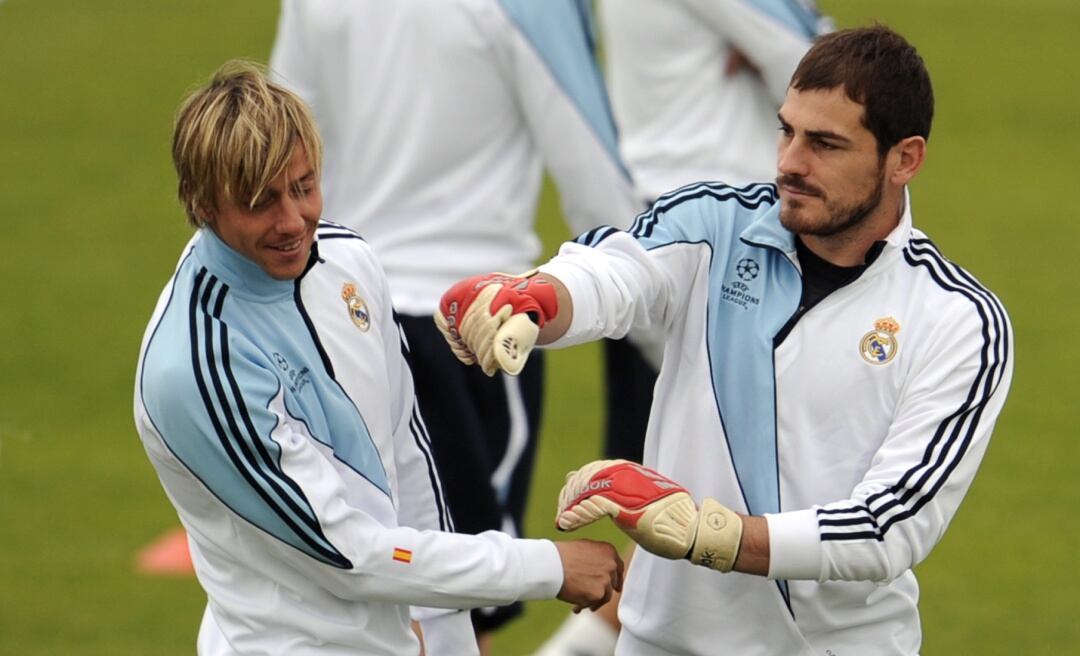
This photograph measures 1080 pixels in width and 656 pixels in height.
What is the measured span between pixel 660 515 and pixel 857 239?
2.25 ft

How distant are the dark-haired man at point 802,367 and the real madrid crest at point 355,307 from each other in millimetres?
229

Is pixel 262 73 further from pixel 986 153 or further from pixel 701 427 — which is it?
pixel 986 153

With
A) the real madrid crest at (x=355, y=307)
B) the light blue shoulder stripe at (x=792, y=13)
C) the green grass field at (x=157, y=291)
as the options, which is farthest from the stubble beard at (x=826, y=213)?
the green grass field at (x=157, y=291)

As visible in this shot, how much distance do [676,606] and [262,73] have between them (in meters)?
1.26

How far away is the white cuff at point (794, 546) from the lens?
307 centimetres

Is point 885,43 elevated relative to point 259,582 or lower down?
elevated

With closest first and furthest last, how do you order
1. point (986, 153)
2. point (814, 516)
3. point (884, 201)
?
point (814, 516) < point (884, 201) < point (986, 153)

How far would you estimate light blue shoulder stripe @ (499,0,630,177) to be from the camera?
4672mm

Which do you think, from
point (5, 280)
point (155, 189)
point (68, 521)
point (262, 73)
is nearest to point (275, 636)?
point (262, 73)

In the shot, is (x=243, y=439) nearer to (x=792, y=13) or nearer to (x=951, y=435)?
(x=951, y=435)

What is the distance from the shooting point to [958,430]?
3.17 m

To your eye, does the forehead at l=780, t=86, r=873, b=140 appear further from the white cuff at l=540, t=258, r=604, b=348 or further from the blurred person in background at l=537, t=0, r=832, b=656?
the blurred person in background at l=537, t=0, r=832, b=656

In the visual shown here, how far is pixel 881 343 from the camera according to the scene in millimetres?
3262

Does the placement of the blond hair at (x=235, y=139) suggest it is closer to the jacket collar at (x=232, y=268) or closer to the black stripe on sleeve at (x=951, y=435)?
the jacket collar at (x=232, y=268)
